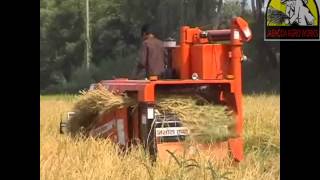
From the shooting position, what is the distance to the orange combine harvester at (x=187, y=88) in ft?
17.9

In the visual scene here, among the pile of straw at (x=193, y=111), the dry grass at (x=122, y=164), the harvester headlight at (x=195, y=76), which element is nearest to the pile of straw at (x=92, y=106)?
the pile of straw at (x=193, y=111)

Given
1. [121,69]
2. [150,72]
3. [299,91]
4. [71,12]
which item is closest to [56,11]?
[71,12]

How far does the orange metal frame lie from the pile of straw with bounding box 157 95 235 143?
10 cm

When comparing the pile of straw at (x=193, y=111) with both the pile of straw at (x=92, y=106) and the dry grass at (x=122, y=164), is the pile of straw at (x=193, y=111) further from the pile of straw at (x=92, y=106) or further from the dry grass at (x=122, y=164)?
the dry grass at (x=122, y=164)

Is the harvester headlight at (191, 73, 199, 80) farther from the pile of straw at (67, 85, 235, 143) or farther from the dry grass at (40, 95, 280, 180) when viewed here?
the dry grass at (40, 95, 280, 180)

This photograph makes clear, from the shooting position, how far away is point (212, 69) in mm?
5992

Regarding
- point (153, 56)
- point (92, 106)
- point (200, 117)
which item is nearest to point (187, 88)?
point (200, 117)

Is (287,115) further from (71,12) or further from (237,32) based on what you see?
(71,12)

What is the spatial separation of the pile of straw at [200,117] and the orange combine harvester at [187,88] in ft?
0.18

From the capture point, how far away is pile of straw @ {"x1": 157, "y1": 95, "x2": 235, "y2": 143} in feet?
18.0

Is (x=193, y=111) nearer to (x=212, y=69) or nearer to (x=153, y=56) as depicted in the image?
(x=212, y=69)

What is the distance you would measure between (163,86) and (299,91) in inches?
60.2

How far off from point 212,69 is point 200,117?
2.00 ft
